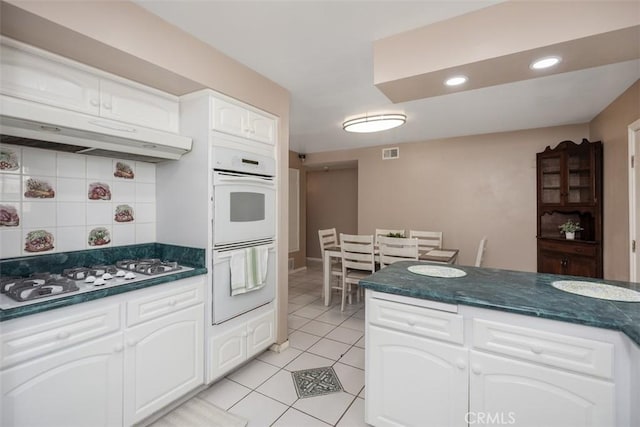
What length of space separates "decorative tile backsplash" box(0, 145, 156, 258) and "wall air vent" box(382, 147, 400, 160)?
147 inches

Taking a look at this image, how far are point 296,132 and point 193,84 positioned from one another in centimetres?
235

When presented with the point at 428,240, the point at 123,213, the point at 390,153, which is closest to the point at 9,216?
the point at 123,213

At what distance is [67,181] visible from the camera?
1766 mm

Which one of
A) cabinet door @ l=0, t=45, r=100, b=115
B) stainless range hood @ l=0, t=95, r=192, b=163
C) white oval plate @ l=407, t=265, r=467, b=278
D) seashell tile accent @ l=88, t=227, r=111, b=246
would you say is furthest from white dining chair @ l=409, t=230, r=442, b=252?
cabinet door @ l=0, t=45, r=100, b=115

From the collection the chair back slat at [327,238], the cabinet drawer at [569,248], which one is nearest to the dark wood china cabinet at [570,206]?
the cabinet drawer at [569,248]

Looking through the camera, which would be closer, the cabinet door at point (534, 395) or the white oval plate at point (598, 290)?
the cabinet door at point (534, 395)

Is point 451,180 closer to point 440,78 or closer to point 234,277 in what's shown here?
point 440,78

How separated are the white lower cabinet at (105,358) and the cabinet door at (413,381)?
1.13 meters

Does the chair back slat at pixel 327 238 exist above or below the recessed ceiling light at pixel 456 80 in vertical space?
below

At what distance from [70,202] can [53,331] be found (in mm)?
894

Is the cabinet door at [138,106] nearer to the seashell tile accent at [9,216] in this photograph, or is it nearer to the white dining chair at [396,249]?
the seashell tile accent at [9,216]

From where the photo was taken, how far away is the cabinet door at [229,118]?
1.94 metres

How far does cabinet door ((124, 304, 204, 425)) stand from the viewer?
1.51 metres

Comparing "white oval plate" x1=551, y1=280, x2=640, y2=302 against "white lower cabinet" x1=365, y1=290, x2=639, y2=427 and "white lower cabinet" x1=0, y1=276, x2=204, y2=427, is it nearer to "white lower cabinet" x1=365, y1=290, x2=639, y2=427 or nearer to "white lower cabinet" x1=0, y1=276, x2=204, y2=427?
"white lower cabinet" x1=365, y1=290, x2=639, y2=427
